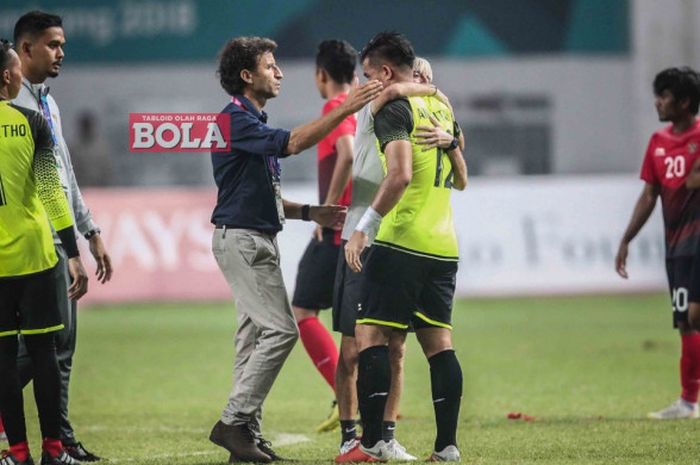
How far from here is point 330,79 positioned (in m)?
9.06

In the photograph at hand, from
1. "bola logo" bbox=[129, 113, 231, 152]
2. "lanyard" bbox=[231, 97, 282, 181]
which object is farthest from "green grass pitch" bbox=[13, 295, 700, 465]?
"bola logo" bbox=[129, 113, 231, 152]

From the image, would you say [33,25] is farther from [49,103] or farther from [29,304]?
[29,304]

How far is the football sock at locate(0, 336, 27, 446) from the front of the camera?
674 cm

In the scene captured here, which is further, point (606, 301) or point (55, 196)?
point (606, 301)

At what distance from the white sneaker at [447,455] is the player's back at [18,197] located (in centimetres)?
212

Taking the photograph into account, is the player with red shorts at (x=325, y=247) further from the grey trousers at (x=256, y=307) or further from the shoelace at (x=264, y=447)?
the grey trousers at (x=256, y=307)

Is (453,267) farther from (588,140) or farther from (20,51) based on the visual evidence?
(588,140)

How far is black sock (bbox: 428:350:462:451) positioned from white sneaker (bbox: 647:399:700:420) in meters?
2.48

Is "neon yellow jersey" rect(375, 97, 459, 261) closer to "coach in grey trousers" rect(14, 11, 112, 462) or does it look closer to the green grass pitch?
the green grass pitch

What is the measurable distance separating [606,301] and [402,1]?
10102 millimetres

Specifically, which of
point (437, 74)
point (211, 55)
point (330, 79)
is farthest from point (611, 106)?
point (330, 79)

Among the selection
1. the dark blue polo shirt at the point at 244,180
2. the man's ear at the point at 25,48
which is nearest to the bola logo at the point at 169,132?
the dark blue polo shirt at the point at 244,180

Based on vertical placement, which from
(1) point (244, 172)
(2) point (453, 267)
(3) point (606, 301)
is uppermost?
(1) point (244, 172)

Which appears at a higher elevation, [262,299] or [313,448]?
[262,299]
